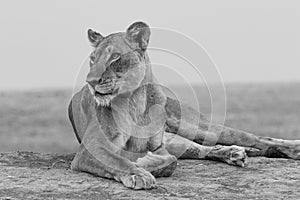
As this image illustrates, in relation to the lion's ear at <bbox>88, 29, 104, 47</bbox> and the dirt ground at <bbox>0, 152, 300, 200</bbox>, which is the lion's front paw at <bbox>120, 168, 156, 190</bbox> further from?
the lion's ear at <bbox>88, 29, 104, 47</bbox>

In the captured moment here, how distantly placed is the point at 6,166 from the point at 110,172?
4.94 ft

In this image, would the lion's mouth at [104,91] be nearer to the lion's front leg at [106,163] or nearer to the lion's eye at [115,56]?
the lion's eye at [115,56]

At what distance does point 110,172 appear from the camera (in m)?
7.25

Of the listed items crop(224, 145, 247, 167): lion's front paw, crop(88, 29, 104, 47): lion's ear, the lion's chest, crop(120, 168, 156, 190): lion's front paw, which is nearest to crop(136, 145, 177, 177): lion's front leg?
the lion's chest

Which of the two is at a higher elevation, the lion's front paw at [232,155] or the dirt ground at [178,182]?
the lion's front paw at [232,155]

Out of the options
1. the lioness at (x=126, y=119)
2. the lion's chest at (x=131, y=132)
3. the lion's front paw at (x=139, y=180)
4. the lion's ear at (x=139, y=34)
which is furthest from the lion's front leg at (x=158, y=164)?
the lion's ear at (x=139, y=34)

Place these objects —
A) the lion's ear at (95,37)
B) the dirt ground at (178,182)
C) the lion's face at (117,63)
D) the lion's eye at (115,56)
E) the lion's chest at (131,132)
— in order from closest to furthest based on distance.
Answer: the dirt ground at (178,182) < the lion's face at (117,63) < the lion's eye at (115,56) < the lion's ear at (95,37) < the lion's chest at (131,132)

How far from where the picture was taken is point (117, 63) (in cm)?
711

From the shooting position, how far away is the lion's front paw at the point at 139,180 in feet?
22.5

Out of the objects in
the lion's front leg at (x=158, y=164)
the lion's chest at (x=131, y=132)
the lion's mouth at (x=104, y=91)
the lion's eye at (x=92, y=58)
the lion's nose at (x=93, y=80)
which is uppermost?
the lion's eye at (x=92, y=58)

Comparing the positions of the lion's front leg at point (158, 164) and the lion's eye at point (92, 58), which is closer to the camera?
the lion's eye at point (92, 58)

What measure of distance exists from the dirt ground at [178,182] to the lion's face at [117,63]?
0.87 m

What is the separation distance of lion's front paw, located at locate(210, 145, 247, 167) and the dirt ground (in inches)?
3.3

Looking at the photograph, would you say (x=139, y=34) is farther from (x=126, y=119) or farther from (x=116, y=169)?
(x=116, y=169)
